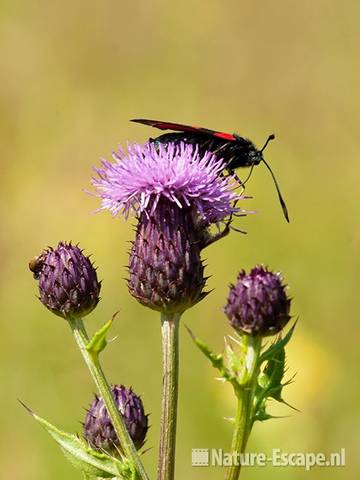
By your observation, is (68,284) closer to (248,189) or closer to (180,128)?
(180,128)

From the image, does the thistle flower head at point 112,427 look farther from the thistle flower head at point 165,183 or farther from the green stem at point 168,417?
the thistle flower head at point 165,183

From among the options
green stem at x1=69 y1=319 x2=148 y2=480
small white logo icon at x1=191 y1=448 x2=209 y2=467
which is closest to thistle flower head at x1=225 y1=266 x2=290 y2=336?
green stem at x1=69 y1=319 x2=148 y2=480

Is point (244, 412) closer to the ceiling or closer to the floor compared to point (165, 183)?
closer to the floor

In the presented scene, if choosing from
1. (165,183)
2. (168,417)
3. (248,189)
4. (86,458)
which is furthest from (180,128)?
(248,189)

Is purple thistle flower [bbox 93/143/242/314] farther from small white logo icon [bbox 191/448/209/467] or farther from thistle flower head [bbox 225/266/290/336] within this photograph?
small white logo icon [bbox 191/448/209/467]

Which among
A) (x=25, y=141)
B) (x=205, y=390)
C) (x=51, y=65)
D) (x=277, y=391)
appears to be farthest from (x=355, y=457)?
(x=51, y=65)

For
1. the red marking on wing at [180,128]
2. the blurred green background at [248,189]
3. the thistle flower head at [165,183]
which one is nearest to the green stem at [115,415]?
the thistle flower head at [165,183]

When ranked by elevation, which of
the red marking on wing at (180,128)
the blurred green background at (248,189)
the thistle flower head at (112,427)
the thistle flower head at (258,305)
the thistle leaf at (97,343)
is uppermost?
the blurred green background at (248,189)
